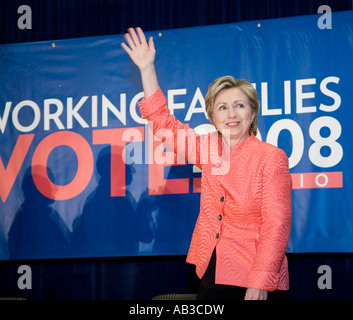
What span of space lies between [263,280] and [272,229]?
0.56 ft

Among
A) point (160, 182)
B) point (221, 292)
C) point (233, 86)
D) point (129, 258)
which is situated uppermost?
point (233, 86)

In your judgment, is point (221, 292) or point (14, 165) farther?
point (14, 165)

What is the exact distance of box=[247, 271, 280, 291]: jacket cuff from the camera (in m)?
1.98

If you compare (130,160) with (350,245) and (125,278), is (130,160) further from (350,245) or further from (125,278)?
(350,245)

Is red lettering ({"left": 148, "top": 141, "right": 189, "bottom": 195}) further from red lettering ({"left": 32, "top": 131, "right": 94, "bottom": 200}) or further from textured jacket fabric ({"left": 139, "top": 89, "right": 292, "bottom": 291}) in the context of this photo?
textured jacket fabric ({"left": 139, "top": 89, "right": 292, "bottom": 291})

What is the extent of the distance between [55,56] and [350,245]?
6.59ft

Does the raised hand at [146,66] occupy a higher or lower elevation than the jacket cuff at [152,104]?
higher

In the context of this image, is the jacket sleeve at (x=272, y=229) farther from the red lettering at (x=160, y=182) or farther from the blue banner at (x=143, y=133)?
the red lettering at (x=160, y=182)

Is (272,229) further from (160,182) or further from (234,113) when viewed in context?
(160,182)

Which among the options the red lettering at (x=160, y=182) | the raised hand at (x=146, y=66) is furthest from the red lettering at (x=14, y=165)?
the raised hand at (x=146, y=66)

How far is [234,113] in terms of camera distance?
230 centimetres

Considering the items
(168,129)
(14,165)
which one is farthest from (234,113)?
(14,165)

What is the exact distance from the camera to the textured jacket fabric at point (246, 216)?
201cm
